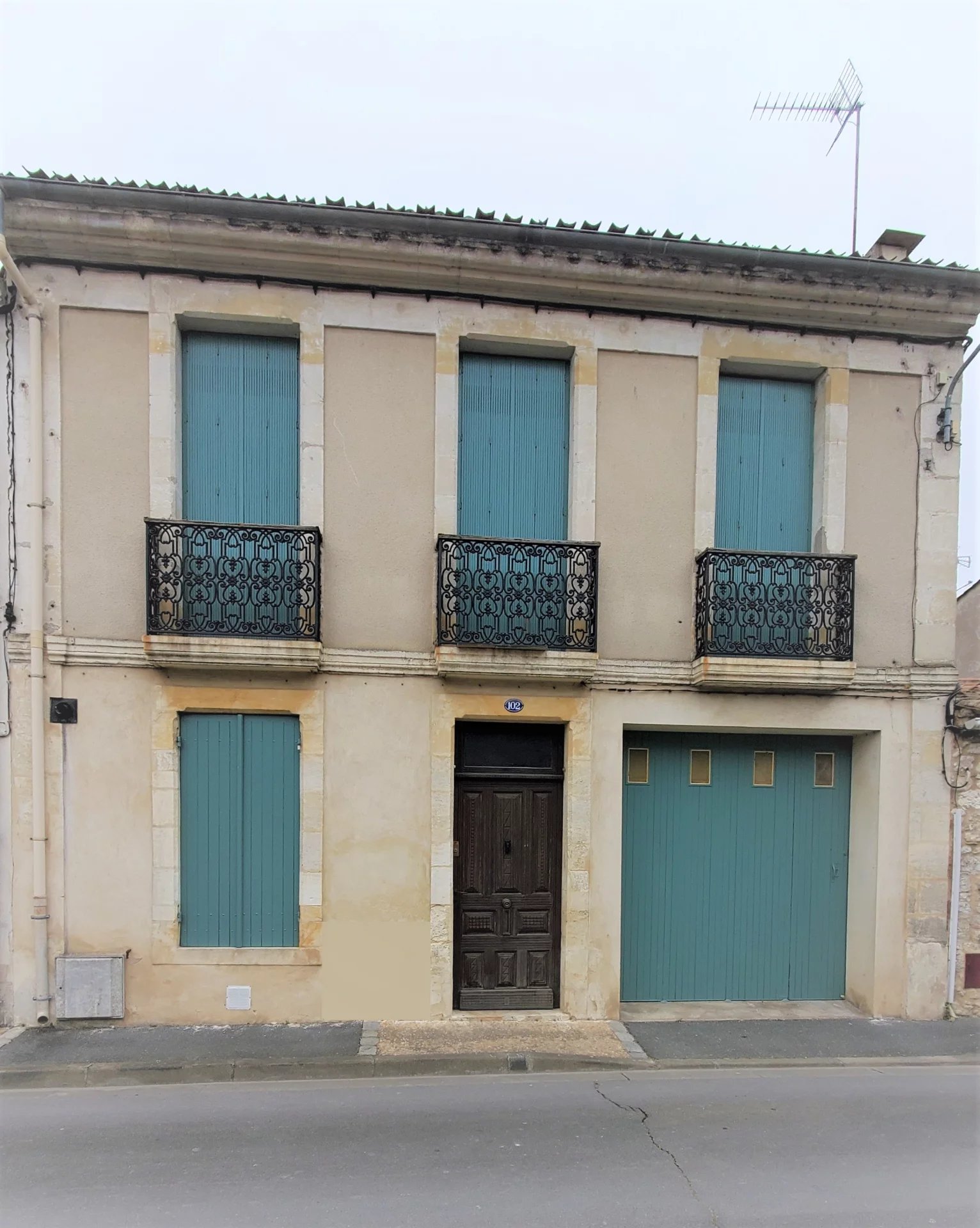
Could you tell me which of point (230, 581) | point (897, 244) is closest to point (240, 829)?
point (230, 581)

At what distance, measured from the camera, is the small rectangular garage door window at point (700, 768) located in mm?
6613

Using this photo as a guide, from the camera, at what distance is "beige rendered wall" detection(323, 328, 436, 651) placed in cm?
595

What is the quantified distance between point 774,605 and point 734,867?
Answer: 2660mm

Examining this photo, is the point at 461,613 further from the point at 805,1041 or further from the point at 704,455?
the point at 805,1041

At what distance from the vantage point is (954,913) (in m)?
6.35

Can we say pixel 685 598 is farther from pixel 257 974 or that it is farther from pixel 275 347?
pixel 257 974

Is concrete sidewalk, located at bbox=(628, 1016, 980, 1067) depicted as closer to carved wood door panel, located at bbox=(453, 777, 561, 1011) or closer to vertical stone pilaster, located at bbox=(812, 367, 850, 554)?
carved wood door panel, located at bbox=(453, 777, 561, 1011)

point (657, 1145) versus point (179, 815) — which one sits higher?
point (179, 815)

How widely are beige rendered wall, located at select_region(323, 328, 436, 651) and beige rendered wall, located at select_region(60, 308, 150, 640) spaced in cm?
163

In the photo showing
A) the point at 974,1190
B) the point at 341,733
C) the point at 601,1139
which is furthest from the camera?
the point at 341,733

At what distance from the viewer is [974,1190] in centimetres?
389

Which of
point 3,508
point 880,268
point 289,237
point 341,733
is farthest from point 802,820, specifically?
point 3,508

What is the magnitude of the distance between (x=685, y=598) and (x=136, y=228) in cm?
581

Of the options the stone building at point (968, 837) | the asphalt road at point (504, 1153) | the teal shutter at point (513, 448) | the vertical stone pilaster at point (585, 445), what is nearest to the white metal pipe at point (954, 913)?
the stone building at point (968, 837)
